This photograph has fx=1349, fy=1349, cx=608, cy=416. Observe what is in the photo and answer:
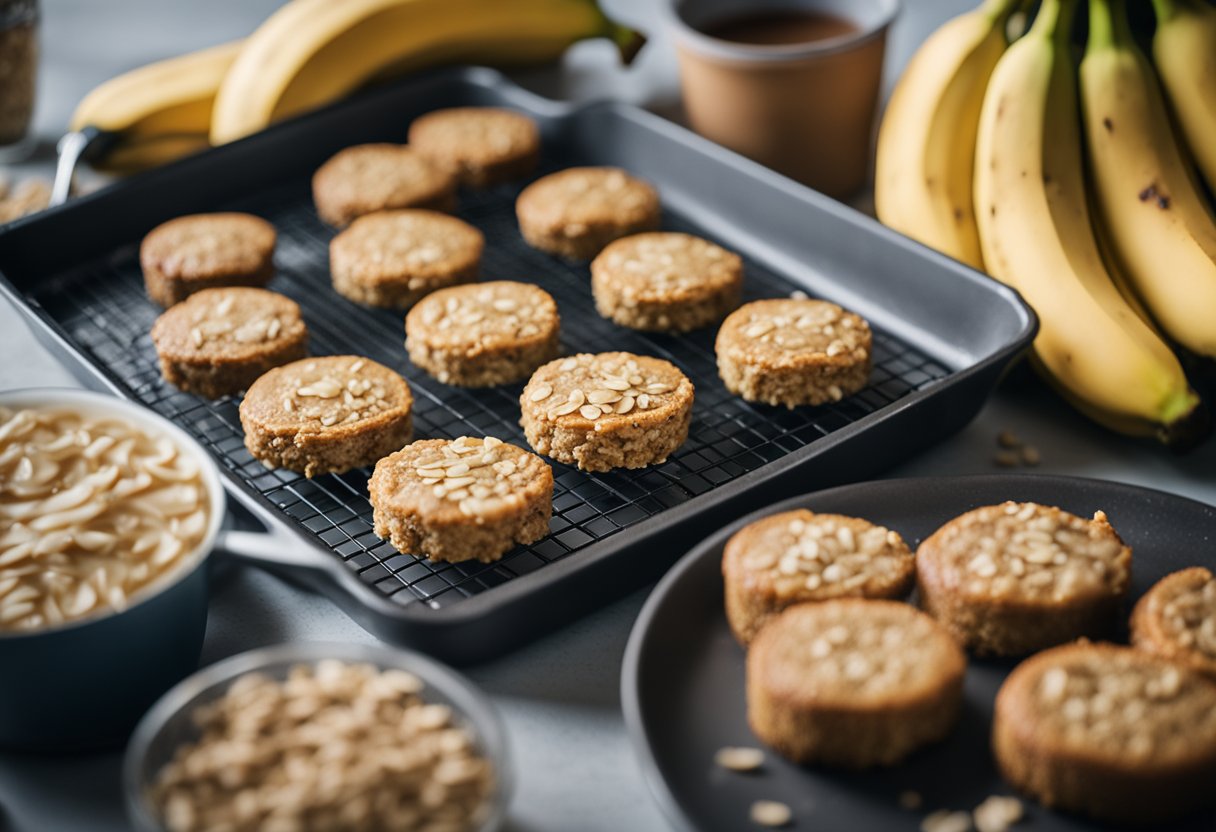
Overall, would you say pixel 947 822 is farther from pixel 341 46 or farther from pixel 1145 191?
pixel 341 46

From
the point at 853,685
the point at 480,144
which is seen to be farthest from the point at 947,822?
the point at 480,144

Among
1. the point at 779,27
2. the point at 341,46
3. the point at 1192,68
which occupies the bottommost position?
the point at 341,46

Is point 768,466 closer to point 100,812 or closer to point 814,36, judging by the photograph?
point 100,812

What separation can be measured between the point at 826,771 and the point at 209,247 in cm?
152

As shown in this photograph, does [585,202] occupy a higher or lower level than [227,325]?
higher

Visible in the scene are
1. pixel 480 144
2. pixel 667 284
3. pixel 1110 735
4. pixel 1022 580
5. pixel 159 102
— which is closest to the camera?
pixel 1110 735

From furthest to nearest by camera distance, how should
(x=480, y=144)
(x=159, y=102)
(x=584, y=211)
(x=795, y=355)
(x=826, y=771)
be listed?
(x=159, y=102) < (x=480, y=144) < (x=584, y=211) < (x=795, y=355) < (x=826, y=771)

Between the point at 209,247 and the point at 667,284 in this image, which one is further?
the point at 209,247

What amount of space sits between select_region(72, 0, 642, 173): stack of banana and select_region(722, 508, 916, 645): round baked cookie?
165 centimetres

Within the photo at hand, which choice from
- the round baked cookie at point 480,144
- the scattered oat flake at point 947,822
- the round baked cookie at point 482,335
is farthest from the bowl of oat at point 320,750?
the round baked cookie at point 480,144

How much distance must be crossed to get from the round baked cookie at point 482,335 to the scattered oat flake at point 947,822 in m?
1.04

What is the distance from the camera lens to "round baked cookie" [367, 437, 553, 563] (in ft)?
5.82

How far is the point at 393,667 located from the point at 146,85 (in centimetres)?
201

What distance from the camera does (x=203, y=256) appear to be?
2.41 meters
